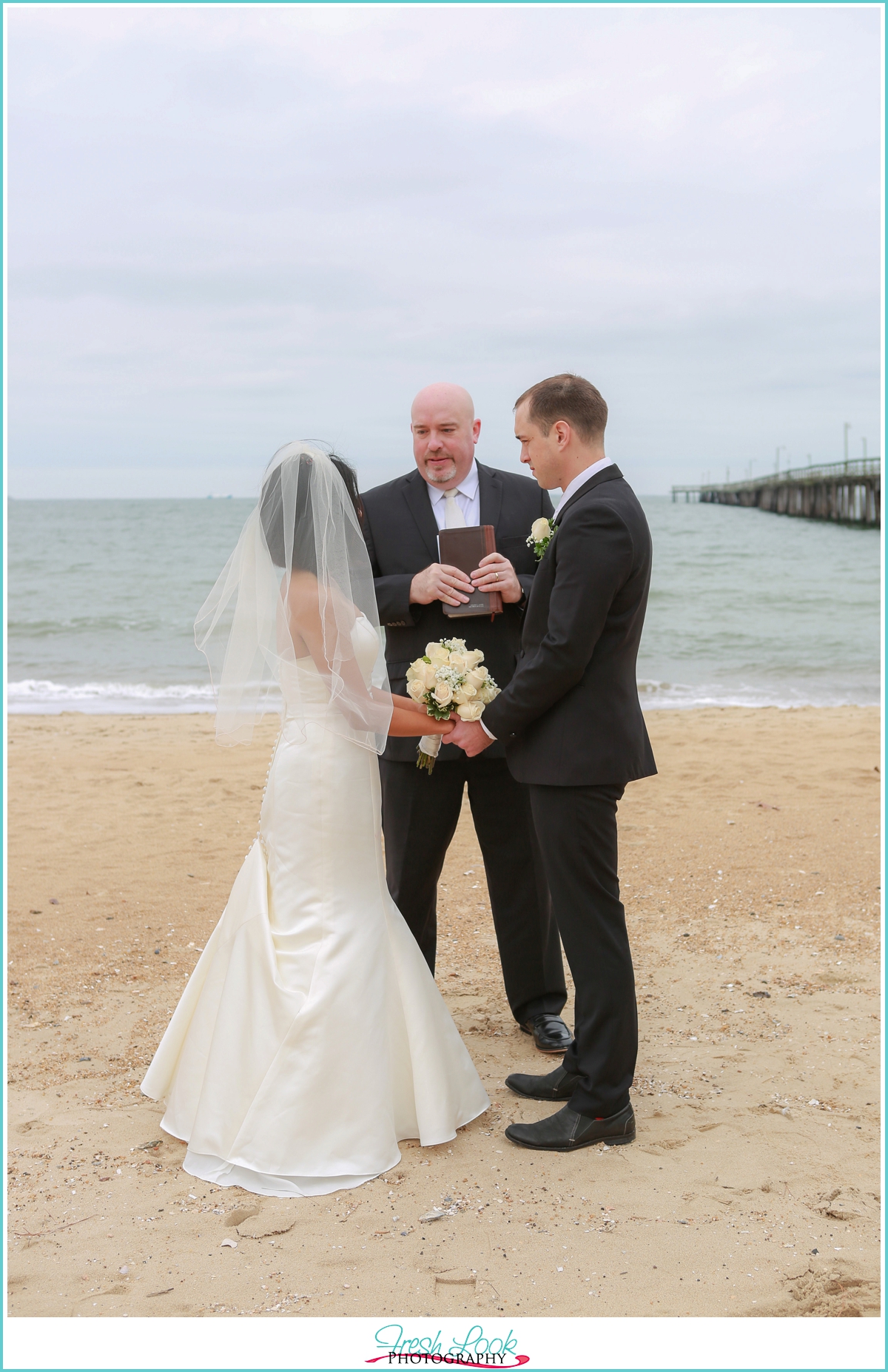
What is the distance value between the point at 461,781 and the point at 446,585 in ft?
2.82

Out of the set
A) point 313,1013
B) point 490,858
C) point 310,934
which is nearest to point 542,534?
point 490,858

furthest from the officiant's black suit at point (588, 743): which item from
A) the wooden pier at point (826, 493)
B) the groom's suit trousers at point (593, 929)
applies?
the wooden pier at point (826, 493)

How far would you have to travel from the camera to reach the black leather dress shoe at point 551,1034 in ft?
14.9

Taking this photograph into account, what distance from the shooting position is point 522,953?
466 centimetres

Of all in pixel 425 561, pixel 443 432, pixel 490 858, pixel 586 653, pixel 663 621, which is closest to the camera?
pixel 586 653

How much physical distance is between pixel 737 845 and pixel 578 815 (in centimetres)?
412

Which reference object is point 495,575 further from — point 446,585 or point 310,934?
point 310,934

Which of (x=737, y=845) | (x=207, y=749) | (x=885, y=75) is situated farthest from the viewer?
(x=207, y=749)

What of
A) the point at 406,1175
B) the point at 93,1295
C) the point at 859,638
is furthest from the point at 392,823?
the point at 859,638

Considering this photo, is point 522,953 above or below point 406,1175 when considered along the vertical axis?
above

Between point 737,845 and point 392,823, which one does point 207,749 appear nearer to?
point 737,845

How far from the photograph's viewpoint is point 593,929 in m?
3.68

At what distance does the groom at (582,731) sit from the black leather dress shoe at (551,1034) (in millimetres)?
744

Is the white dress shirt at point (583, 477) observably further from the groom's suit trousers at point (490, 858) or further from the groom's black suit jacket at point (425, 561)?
the groom's suit trousers at point (490, 858)
